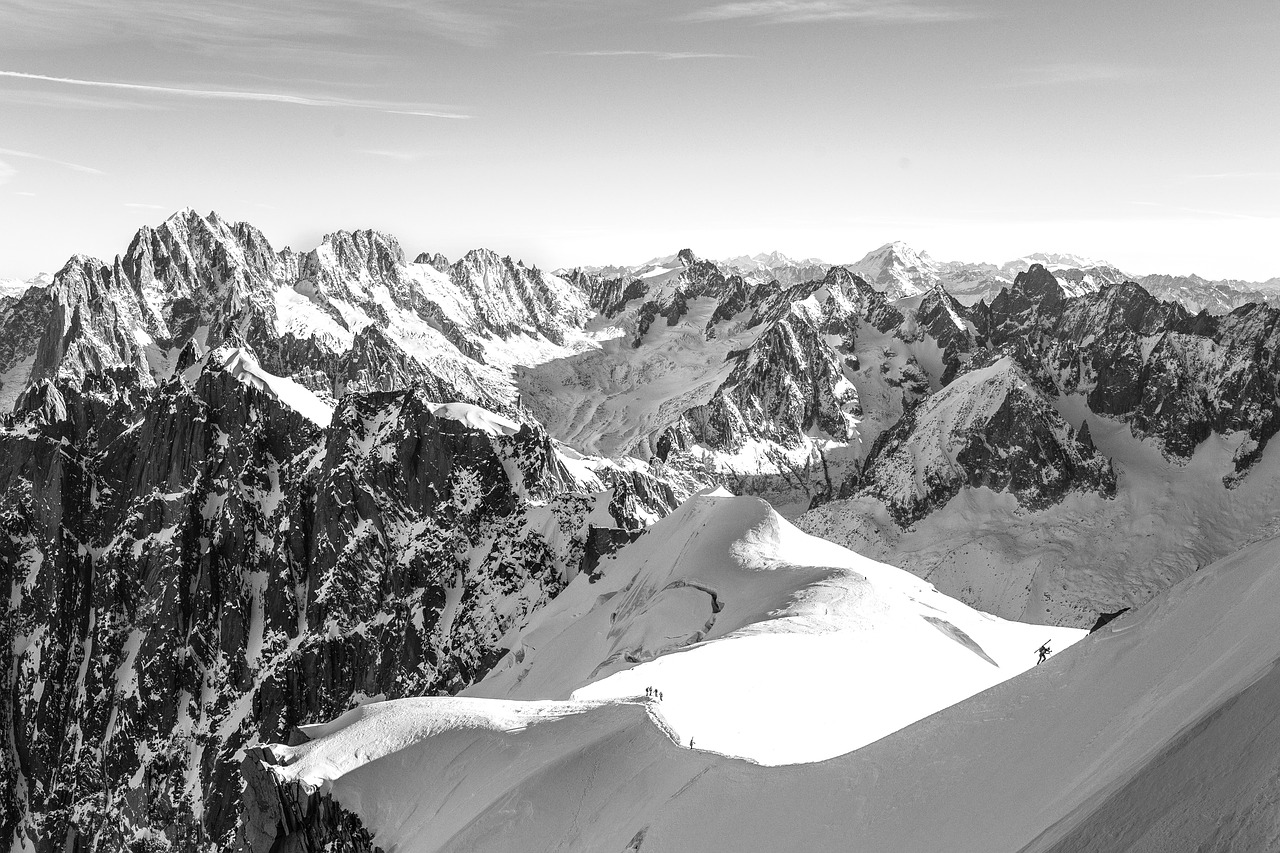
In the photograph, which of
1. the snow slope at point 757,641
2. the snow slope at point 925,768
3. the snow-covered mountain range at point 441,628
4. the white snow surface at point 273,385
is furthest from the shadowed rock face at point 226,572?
the snow slope at point 925,768

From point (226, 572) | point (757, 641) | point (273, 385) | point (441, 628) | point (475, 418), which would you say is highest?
point (757, 641)

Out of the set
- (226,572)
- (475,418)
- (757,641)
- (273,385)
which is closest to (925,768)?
(757,641)

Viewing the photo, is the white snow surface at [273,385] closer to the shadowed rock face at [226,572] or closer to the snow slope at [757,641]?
the shadowed rock face at [226,572]

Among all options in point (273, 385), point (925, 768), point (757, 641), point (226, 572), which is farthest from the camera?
point (273, 385)

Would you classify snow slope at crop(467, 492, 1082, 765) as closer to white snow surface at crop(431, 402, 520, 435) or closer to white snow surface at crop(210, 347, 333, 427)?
white snow surface at crop(431, 402, 520, 435)

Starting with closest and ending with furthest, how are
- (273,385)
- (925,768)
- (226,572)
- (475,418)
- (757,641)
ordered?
1. (925,768)
2. (757,641)
3. (475,418)
4. (226,572)
5. (273,385)

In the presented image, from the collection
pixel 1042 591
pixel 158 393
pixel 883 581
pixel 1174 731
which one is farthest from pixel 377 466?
pixel 1174 731

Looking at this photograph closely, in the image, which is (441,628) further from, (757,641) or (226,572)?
(757,641)

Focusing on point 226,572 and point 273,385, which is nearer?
point 226,572

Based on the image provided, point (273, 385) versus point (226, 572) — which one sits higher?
point (273, 385)
